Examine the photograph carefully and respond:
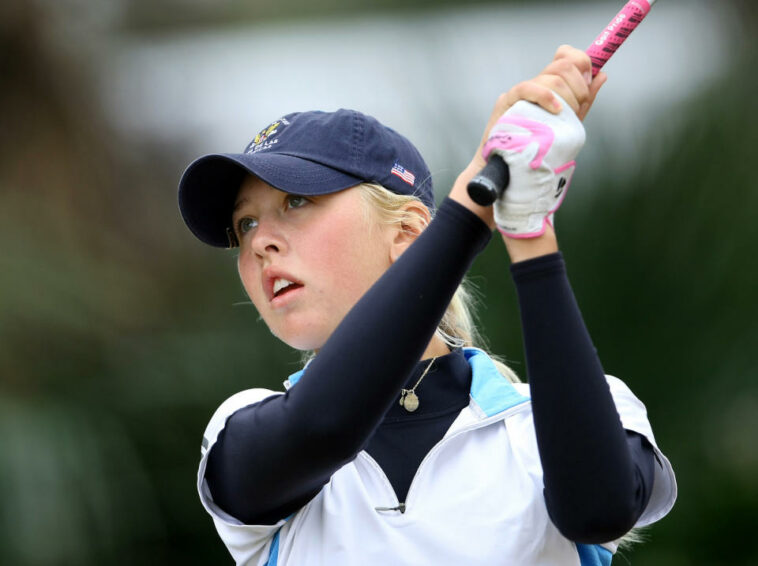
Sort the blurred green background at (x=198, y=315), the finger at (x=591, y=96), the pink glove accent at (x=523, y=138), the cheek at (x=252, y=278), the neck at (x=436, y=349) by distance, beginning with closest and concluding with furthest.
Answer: the pink glove accent at (x=523, y=138), the finger at (x=591, y=96), the cheek at (x=252, y=278), the neck at (x=436, y=349), the blurred green background at (x=198, y=315)

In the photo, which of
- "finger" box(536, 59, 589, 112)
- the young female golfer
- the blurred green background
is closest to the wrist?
the young female golfer

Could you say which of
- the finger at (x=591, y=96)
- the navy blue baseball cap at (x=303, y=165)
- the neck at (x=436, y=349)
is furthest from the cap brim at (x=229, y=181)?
the finger at (x=591, y=96)

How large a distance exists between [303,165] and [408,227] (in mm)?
197

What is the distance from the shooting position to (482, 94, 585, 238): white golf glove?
0.95 meters

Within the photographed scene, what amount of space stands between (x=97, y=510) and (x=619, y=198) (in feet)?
4.75

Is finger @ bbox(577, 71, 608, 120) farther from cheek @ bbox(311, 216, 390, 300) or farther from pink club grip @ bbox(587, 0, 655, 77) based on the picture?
cheek @ bbox(311, 216, 390, 300)

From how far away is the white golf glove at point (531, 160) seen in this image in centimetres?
95

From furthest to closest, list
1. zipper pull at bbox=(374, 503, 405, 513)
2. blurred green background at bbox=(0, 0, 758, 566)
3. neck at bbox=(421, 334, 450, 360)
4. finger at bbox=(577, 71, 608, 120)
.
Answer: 1. blurred green background at bbox=(0, 0, 758, 566)
2. neck at bbox=(421, 334, 450, 360)
3. zipper pull at bbox=(374, 503, 405, 513)
4. finger at bbox=(577, 71, 608, 120)

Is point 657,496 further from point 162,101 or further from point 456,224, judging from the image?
point 162,101

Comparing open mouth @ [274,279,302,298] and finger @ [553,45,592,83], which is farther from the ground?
finger @ [553,45,592,83]

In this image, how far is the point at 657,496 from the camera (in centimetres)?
116

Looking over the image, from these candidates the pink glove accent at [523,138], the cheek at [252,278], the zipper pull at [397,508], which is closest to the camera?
the pink glove accent at [523,138]

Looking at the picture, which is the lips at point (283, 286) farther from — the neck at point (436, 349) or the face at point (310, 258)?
the neck at point (436, 349)

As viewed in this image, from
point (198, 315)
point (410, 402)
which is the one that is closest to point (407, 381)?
point (410, 402)
